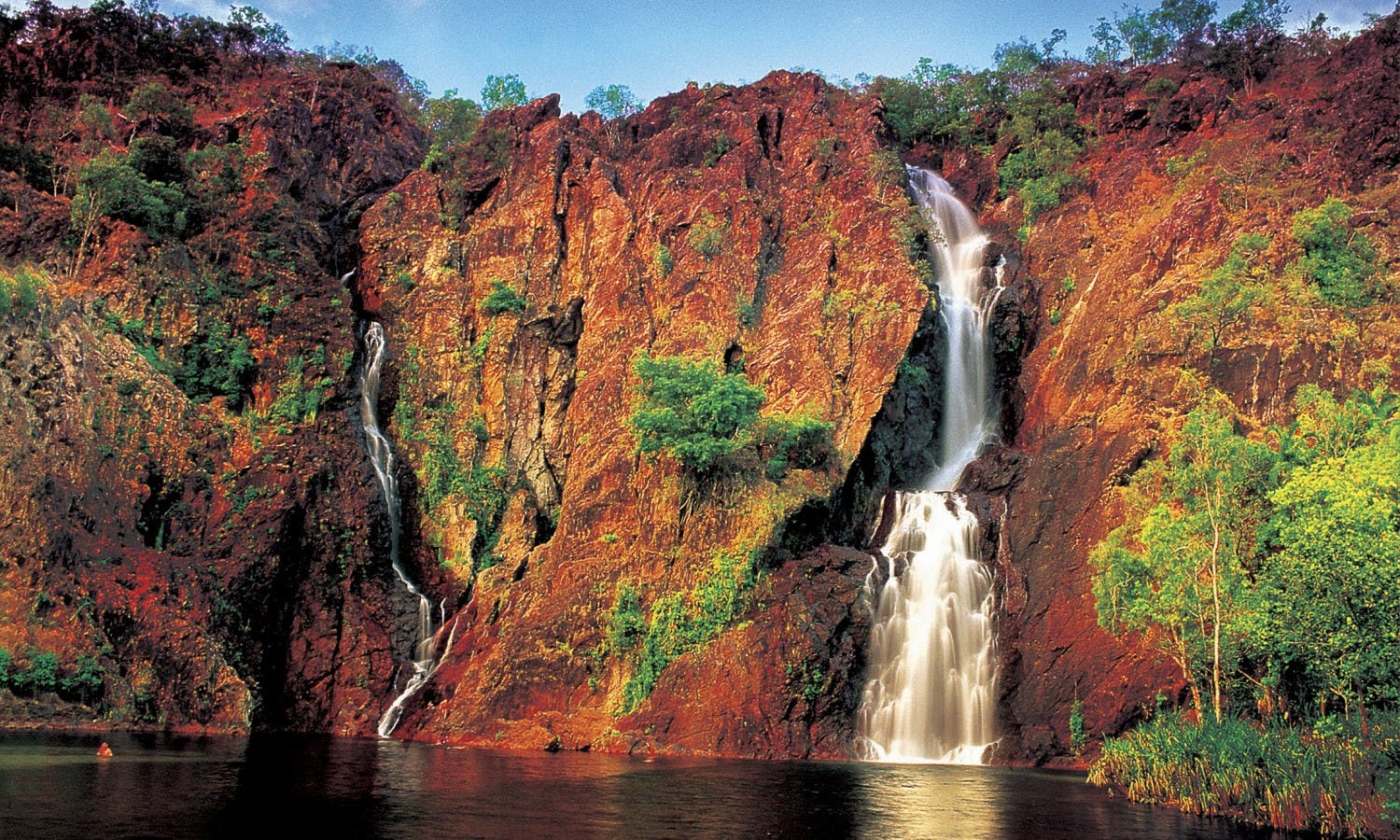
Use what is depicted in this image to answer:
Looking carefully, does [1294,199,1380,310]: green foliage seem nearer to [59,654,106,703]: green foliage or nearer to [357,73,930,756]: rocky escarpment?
[357,73,930,756]: rocky escarpment

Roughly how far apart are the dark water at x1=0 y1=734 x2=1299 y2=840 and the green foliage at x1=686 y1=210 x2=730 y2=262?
26.2 m

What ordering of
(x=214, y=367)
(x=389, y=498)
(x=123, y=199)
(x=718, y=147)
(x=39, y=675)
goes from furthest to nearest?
(x=718, y=147) < (x=123, y=199) < (x=214, y=367) < (x=389, y=498) < (x=39, y=675)

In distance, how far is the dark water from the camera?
15.2 m

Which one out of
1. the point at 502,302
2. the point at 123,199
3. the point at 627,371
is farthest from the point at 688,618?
the point at 123,199

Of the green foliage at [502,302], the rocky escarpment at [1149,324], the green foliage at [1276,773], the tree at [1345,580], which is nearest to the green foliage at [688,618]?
the rocky escarpment at [1149,324]

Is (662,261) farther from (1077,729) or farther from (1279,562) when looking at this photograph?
(1279,562)

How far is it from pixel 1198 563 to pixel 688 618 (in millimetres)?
16521

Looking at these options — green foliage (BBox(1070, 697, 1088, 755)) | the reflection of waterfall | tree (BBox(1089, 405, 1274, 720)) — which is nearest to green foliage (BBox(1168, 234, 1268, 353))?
tree (BBox(1089, 405, 1274, 720))

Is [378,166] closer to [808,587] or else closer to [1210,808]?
[808,587]

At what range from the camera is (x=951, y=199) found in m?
54.7

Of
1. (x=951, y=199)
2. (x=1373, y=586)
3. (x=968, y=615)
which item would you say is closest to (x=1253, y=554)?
(x=1373, y=586)

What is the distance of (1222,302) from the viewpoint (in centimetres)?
3619

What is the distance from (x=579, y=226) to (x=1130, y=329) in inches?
1021

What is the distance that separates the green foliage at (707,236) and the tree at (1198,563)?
958 inches
